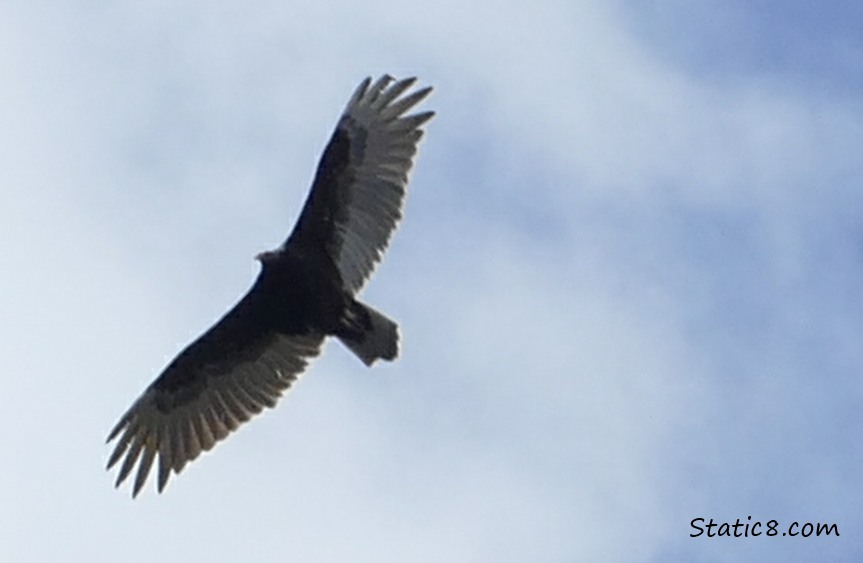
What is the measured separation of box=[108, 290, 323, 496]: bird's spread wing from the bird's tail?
0.77 metres

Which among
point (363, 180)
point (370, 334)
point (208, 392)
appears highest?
point (363, 180)

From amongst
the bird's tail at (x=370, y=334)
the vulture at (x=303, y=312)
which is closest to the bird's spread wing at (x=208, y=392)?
the vulture at (x=303, y=312)

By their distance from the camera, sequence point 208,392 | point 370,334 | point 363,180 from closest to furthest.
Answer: point 370,334 → point 363,180 → point 208,392

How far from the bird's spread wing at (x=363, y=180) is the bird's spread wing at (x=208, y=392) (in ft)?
3.08

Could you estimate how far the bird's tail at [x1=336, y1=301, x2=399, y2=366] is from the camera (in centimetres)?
1579

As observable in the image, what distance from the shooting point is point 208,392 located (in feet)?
55.7

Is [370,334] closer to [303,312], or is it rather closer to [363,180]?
[303,312]

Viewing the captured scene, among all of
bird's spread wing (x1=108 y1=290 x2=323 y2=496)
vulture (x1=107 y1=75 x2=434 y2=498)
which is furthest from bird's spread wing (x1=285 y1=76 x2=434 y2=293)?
bird's spread wing (x1=108 y1=290 x2=323 y2=496)

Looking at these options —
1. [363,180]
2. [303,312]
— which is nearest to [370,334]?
[303,312]

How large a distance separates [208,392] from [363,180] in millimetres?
2355

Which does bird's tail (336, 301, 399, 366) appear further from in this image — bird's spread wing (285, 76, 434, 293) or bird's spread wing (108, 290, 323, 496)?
bird's spread wing (108, 290, 323, 496)

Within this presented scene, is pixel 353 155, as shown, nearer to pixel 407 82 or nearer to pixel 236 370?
pixel 407 82

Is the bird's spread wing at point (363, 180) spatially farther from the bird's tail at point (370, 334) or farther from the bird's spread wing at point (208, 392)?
Answer: the bird's spread wing at point (208, 392)

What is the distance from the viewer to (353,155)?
16.3 m
